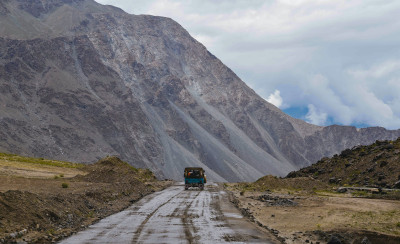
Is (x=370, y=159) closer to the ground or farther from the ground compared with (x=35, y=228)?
farther from the ground

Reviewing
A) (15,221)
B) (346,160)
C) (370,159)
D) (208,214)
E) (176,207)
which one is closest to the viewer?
(15,221)

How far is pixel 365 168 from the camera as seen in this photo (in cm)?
5244

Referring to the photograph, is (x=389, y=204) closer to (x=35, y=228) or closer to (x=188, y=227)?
(x=188, y=227)

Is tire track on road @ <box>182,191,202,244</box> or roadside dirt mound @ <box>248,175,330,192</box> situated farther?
roadside dirt mound @ <box>248,175,330,192</box>

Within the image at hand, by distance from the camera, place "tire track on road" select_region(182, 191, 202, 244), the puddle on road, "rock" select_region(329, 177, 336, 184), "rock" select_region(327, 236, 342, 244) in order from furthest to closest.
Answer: "rock" select_region(329, 177, 336, 184) → the puddle on road → "tire track on road" select_region(182, 191, 202, 244) → "rock" select_region(327, 236, 342, 244)

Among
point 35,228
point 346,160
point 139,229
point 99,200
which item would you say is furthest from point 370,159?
point 35,228

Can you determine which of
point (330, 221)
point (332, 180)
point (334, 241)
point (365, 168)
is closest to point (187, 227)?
point (334, 241)

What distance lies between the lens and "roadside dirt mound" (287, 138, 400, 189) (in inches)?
1860

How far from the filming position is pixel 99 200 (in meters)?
32.2

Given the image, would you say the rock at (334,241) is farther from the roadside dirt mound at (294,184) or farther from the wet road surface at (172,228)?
the roadside dirt mound at (294,184)

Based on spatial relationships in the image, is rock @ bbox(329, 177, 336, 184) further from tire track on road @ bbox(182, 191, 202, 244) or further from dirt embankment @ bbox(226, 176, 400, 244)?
tire track on road @ bbox(182, 191, 202, 244)

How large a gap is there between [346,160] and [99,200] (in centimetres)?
→ 3899

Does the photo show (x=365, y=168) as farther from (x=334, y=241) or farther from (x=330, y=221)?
(x=334, y=241)

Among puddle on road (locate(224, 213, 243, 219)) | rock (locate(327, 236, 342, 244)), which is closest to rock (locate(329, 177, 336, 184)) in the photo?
puddle on road (locate(224, 213, 243, 219))
